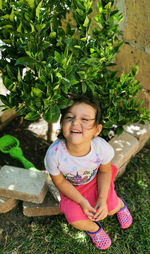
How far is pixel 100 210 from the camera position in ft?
6.40

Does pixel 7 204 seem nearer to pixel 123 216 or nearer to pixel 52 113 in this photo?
pixel 123 216

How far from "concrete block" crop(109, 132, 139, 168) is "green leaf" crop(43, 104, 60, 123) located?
1014 mm

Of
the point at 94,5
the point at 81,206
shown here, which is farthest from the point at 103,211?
the point at 94,5

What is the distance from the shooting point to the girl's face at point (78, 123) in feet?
5.57

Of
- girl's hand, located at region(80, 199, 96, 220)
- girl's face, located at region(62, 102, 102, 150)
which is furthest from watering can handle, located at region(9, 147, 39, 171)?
girl's face, located at region(62, 102, 102, 150)

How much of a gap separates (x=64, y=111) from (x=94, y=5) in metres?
1.20

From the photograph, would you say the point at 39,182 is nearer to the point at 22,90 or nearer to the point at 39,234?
the point at 39,234

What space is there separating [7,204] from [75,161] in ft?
2.67

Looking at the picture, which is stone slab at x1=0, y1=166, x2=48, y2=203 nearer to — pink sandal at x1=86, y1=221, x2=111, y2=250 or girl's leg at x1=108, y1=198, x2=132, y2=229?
pink sandal at x1=86, y1=221, x2=111, y2=250

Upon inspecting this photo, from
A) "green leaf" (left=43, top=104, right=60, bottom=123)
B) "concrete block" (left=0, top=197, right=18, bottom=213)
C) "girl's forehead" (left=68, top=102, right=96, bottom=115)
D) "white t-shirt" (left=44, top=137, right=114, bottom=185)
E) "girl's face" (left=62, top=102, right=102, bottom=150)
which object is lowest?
"concrete block" (left=0, top=197, right=18, bottom=213)

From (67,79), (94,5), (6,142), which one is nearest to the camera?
(67,79)

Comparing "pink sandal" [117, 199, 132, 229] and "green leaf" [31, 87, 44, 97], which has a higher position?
"green leaf" [31, 87, 44, 97]

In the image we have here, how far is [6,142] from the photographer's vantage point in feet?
8.55

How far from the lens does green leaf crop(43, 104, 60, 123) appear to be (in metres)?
1.46
